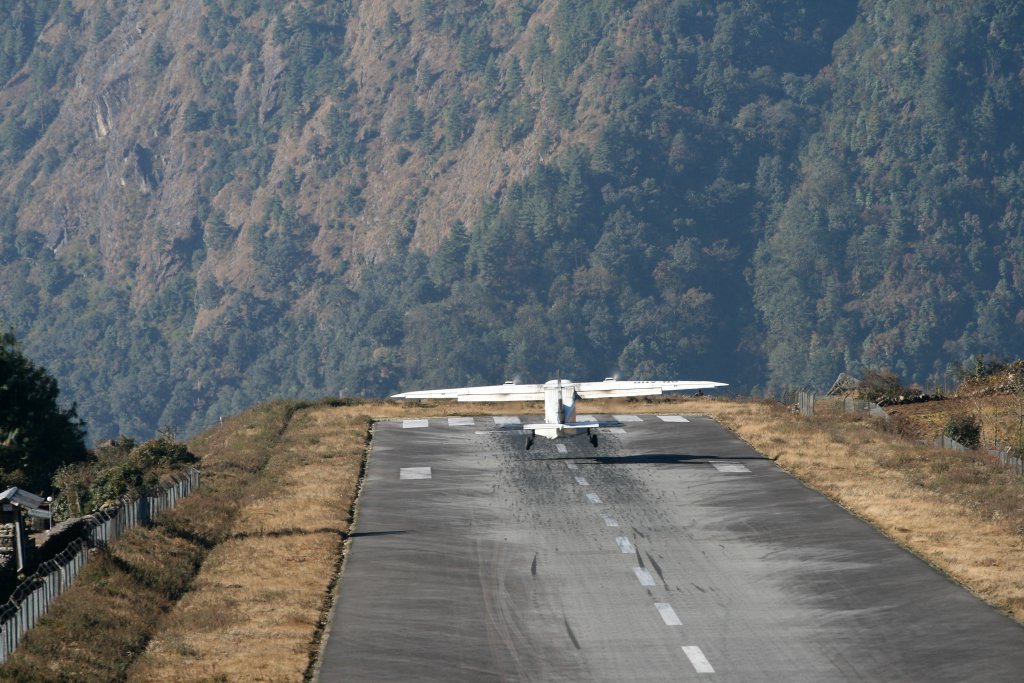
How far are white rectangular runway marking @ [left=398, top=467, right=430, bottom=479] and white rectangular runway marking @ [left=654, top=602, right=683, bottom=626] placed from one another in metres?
19.1

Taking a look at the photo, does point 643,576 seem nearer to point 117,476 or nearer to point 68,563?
point 68,563

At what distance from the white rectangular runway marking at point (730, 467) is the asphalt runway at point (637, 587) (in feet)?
0.27

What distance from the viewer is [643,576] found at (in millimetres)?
35344

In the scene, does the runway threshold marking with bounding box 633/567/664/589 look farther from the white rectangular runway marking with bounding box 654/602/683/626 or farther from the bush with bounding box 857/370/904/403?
the bush with bounding box 857/370/904/403

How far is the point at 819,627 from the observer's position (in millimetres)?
30266

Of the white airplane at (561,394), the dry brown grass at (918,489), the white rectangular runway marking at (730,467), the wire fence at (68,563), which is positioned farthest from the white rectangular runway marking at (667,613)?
the white airplane at (561,394)

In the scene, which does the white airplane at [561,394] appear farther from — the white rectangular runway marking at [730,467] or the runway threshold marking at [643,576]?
the runway threshold marking at [643,576]

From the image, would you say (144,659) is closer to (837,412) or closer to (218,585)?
(218,585)

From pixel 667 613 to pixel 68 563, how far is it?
1331cm

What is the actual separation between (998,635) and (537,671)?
8.92 meters

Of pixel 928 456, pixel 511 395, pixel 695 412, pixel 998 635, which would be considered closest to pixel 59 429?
pixel 511 395

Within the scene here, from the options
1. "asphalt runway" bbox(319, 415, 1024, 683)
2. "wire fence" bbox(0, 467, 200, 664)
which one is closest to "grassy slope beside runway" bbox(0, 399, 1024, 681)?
"wire fence" bbox(0, 467, 200, 664)

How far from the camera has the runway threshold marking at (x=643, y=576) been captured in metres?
34.6

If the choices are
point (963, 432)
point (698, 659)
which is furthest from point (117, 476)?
point (963, 432)
